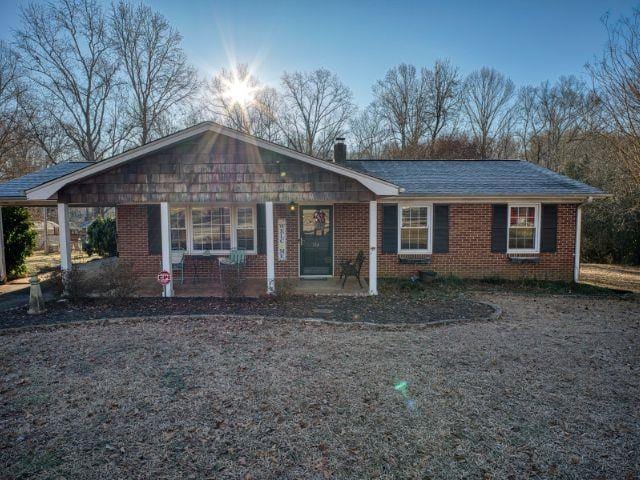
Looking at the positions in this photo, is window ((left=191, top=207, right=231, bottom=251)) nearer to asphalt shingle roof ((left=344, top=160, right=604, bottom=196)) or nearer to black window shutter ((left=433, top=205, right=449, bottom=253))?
asphalt shingle roof ((left=344, top=160, right=604, bottom=196))

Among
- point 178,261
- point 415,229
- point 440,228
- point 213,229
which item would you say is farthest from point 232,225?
point 440,228

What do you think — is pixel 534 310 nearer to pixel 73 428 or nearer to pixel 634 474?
pixel 634 474

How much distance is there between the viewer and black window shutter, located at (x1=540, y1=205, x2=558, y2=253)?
36.0 ft

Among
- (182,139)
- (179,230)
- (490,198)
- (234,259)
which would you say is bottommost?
(234,259)

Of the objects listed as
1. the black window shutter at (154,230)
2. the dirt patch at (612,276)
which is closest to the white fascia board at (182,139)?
the black window shutter at (154,230)

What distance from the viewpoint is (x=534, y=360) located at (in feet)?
17.1

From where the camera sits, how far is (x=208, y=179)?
859 cm

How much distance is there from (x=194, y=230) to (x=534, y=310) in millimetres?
8828

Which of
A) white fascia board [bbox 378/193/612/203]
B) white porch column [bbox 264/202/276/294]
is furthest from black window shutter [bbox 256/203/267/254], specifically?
white fascia board [bbox 378/193/612/203]

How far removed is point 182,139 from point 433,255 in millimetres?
7384

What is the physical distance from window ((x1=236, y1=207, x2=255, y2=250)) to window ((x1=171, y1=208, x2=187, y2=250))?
1.53 metres

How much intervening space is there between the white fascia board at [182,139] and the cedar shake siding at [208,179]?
212 mm

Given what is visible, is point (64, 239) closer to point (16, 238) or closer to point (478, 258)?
point (16, 238)

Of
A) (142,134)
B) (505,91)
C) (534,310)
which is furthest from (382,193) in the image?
(505,91)
